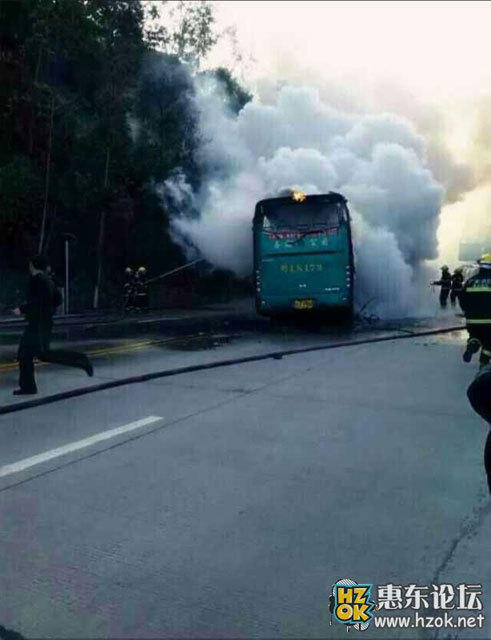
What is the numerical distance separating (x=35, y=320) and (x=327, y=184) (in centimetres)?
1564

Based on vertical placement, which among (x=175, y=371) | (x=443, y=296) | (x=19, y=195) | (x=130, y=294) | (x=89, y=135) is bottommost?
(x=175, y=371)

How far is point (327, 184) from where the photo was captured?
2177 centimetres

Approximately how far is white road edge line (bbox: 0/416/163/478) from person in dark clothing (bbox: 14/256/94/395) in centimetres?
178

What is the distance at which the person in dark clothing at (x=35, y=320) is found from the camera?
751 centimetres

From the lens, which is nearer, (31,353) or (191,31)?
(31,353)

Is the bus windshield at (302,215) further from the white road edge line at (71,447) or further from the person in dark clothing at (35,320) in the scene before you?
the white road edge line at (71,447)

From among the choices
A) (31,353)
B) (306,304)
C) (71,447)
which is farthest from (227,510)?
(306,304)

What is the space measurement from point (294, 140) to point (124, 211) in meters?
7.10

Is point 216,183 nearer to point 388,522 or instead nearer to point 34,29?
point 34,29

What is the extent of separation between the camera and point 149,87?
28.5m

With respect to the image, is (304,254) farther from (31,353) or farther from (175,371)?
(31,353)

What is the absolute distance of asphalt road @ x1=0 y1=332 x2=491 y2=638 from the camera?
2.97 m

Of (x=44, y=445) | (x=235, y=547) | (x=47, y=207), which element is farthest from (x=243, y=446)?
(x=47, y=207)

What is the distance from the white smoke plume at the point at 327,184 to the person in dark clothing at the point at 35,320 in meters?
13.5
